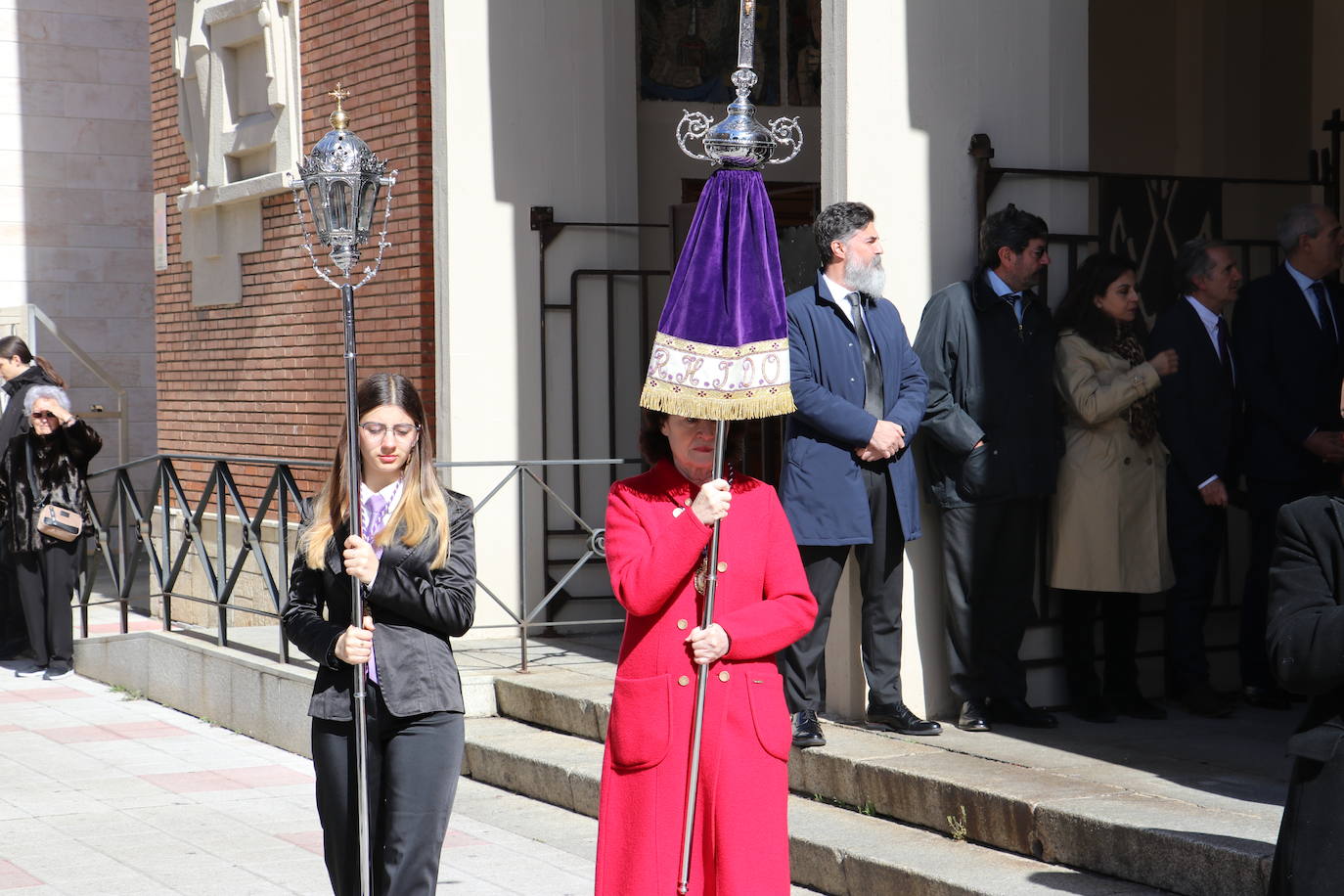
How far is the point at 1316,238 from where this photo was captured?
281 inches

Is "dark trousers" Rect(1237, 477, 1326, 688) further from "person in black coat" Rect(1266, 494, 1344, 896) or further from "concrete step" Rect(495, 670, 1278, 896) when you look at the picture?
"person in black coat" Rect(1266, 494, 1344, 896)

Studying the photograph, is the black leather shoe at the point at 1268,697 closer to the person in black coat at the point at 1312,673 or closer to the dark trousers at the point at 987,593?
the dark trousers at the point at 987,593

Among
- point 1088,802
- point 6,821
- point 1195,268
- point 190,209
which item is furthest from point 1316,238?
point 190,209

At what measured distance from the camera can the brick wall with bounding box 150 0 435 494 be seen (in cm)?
1025

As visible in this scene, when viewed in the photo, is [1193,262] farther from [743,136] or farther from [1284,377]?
[743,136]

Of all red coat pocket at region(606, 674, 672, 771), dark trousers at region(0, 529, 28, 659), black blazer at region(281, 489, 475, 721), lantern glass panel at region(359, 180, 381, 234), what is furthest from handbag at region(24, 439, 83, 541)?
red coat pocket at region(606, 674, 672, 771)

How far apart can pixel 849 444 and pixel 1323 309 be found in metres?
2.13

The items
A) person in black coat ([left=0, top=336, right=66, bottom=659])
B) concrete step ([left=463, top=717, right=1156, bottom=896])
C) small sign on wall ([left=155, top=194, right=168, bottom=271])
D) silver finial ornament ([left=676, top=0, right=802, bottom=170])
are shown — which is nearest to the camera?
silver finial ornament ([left=676, top=0, right=802, bottom=170])

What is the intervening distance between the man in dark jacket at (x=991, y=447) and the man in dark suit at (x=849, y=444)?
0.18 m

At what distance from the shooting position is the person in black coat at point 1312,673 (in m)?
3.12

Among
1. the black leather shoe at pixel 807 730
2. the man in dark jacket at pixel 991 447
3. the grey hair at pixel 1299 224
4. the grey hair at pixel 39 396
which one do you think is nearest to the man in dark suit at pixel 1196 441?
the grey hair at pixel 1299 224

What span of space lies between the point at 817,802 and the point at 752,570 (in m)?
2.63

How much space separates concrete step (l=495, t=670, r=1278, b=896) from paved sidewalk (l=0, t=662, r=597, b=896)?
0.53 meters

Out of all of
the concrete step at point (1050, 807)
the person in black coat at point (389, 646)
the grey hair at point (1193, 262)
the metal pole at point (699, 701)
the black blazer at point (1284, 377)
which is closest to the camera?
the metal pole at point (699, 701)
